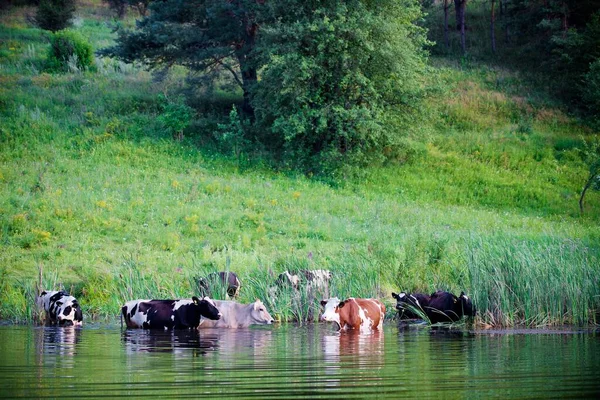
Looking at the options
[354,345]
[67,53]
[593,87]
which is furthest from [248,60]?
[354,345]

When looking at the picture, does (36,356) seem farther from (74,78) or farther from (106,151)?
(74,78)

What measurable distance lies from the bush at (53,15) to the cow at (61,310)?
169 feet

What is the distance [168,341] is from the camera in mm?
14352

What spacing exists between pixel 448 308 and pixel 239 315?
403 centimetres

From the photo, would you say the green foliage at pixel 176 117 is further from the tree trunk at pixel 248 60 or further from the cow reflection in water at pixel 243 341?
the cow reflection in water at pixel 243 341

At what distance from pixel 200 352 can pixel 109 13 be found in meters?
68.2

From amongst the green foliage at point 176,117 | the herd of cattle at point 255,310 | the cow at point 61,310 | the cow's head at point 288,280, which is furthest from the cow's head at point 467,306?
the green foliage at point 176,117

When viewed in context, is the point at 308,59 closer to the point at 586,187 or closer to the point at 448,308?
the point at 586,187

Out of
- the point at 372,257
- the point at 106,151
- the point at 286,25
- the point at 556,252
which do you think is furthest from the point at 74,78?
the point at 556,252

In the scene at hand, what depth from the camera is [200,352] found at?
482 inches

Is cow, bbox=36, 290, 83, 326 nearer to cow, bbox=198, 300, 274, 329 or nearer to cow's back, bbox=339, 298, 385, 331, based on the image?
cow, bbox=198, 300, 274, 329

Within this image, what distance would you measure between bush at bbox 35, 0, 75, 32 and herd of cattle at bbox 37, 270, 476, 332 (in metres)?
51.8

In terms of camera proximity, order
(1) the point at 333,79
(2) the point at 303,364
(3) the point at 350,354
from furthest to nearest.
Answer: (1) the point at 333,79 < (3) the point at 350,354 < (2) the point at 303,364

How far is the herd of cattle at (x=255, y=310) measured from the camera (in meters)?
15.7
